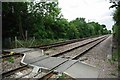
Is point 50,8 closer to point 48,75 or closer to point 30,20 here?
point 30,20

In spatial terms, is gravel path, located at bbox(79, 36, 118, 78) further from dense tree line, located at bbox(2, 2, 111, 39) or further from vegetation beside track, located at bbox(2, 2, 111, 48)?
dense tree line, located at bbox(2, 2, 111, 39)

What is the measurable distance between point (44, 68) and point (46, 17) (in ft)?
93.0

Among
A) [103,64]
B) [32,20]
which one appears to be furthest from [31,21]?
[103,64]

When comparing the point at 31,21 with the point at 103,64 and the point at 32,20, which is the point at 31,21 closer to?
the point at 32,20

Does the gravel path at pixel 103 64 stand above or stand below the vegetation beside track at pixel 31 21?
below

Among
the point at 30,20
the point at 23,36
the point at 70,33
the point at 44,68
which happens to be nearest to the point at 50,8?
the point at 30,20

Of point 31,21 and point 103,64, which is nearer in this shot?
point 103,64

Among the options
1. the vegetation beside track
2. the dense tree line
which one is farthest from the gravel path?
the dense tree line

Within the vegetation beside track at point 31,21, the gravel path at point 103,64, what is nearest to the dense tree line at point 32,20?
the vegetation beside track at point 31,21

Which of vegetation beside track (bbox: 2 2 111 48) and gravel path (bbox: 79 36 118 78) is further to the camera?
vegetation beside track (bbox: 2 2 111 48)

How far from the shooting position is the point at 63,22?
44.5 m

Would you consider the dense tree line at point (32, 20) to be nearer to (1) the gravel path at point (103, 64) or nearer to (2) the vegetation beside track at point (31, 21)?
(2) the vegetation beside track at point (31, 21)

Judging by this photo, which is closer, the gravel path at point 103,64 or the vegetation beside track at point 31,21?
the gravel path at point 103,64

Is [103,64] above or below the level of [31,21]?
below
